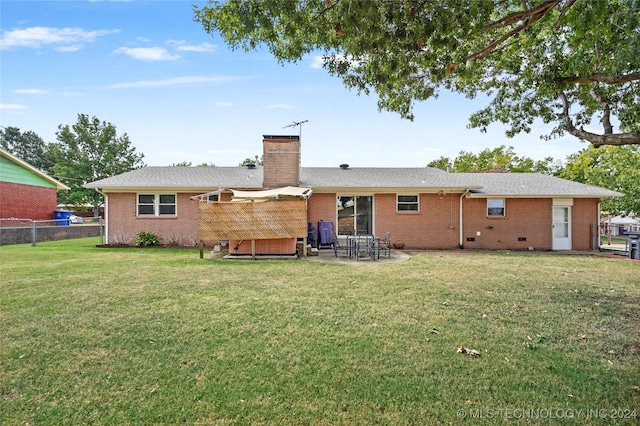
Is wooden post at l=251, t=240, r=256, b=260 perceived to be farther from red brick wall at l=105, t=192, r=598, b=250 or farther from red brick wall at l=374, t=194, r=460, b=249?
red brick wall at l=374, t=194, r=460, b=249

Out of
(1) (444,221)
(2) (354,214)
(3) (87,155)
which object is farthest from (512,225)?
(3) (87,155)

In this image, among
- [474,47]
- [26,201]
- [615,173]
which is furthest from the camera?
[615,173]

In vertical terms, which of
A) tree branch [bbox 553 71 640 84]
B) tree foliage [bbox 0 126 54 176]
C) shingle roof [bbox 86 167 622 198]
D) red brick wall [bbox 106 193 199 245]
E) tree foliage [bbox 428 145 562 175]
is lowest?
red brick wall [bbox 106 193 199 245]

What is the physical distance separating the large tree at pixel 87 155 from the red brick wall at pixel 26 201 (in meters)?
12.0

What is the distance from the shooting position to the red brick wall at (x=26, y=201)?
66.0 ft

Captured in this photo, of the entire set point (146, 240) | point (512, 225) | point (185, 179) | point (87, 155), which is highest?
point (87, 155)

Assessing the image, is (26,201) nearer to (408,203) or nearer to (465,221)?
(408,203)

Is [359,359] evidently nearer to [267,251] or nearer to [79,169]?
[267,251]

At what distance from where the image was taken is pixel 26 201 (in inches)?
858

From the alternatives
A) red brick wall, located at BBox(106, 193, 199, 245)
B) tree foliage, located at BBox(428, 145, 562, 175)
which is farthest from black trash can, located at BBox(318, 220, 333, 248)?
tree foliage, located at BBox(428, 145, 562, 175)

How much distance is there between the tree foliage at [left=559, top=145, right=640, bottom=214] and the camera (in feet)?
61.4

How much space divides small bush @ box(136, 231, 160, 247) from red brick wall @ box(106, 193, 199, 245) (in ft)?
1.06

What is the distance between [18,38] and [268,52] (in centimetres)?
1042

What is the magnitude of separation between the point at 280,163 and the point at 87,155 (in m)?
33.6
